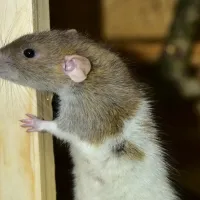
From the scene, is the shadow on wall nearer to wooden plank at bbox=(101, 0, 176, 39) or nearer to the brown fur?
wooden plank at bbox=(101, 0, 176, 39)

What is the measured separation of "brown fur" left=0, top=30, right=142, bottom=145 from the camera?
1.44 metres

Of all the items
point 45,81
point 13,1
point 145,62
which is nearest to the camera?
point 13,1

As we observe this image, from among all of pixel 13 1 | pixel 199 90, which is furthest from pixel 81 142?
pixel 199 90

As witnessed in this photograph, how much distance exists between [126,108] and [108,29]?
1.19 m

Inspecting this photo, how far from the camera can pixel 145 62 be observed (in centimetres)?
257

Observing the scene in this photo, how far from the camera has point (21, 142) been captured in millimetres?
1361

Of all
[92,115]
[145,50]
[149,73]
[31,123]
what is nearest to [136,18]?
[145,50]

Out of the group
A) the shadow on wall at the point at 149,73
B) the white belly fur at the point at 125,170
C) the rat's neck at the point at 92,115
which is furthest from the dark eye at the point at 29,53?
the shadow on wall at the point at 149,73

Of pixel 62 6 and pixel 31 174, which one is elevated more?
pixel 62 6

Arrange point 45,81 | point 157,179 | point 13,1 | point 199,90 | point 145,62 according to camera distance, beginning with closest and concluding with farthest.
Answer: point 13,1, point 45,81, point 157,179, point 199,90, point 145,62

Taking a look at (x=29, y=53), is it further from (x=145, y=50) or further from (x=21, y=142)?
(x=145, y=50)

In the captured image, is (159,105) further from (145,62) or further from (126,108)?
(126,108)

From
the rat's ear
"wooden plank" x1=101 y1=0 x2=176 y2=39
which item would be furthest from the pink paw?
"wooden plank" x1=101 y1=0 x2=176 y2=39

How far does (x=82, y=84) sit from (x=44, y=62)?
0.35 feet
